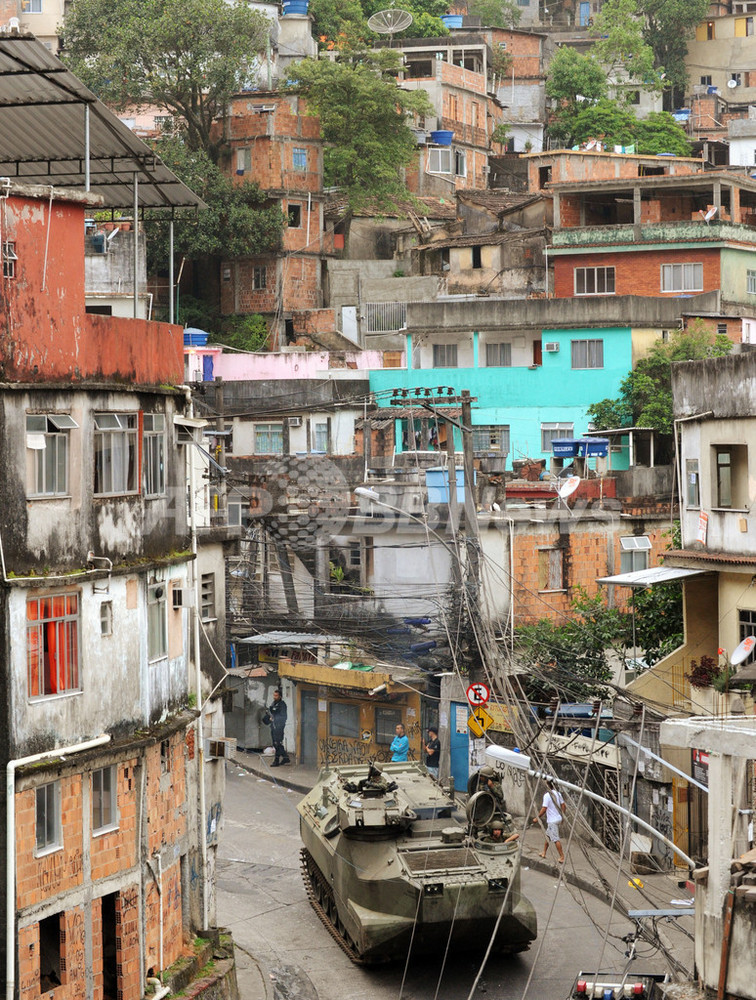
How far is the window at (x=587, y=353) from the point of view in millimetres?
41750

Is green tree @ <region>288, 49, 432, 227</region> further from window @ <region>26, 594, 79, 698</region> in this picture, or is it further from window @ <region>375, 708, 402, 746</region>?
window @ <region>26, 594, 79, 698</region>

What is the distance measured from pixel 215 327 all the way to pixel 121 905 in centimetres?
3461

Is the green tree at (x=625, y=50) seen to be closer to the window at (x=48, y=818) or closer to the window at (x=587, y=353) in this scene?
the window at (x=587, y=353)

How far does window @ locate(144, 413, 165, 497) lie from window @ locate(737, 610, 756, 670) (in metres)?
9.27

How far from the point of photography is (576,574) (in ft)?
111

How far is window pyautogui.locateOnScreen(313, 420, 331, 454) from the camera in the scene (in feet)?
142

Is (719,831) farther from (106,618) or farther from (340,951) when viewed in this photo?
(340,951)

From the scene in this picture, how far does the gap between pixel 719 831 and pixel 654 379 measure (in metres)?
28.4

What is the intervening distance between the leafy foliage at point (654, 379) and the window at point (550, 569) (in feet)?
25.2

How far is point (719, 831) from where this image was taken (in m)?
13.4

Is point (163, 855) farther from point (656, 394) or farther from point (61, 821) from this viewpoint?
point (656, 394)

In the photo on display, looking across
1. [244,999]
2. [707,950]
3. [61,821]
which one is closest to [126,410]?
[61,821]

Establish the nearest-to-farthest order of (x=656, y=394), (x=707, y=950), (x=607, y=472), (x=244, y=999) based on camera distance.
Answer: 1. (x=707, y=950)
2. (x=244, y=999)
3. (x=607, y=472)
4. (x=656, y=394)

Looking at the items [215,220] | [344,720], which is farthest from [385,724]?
[215,220]
